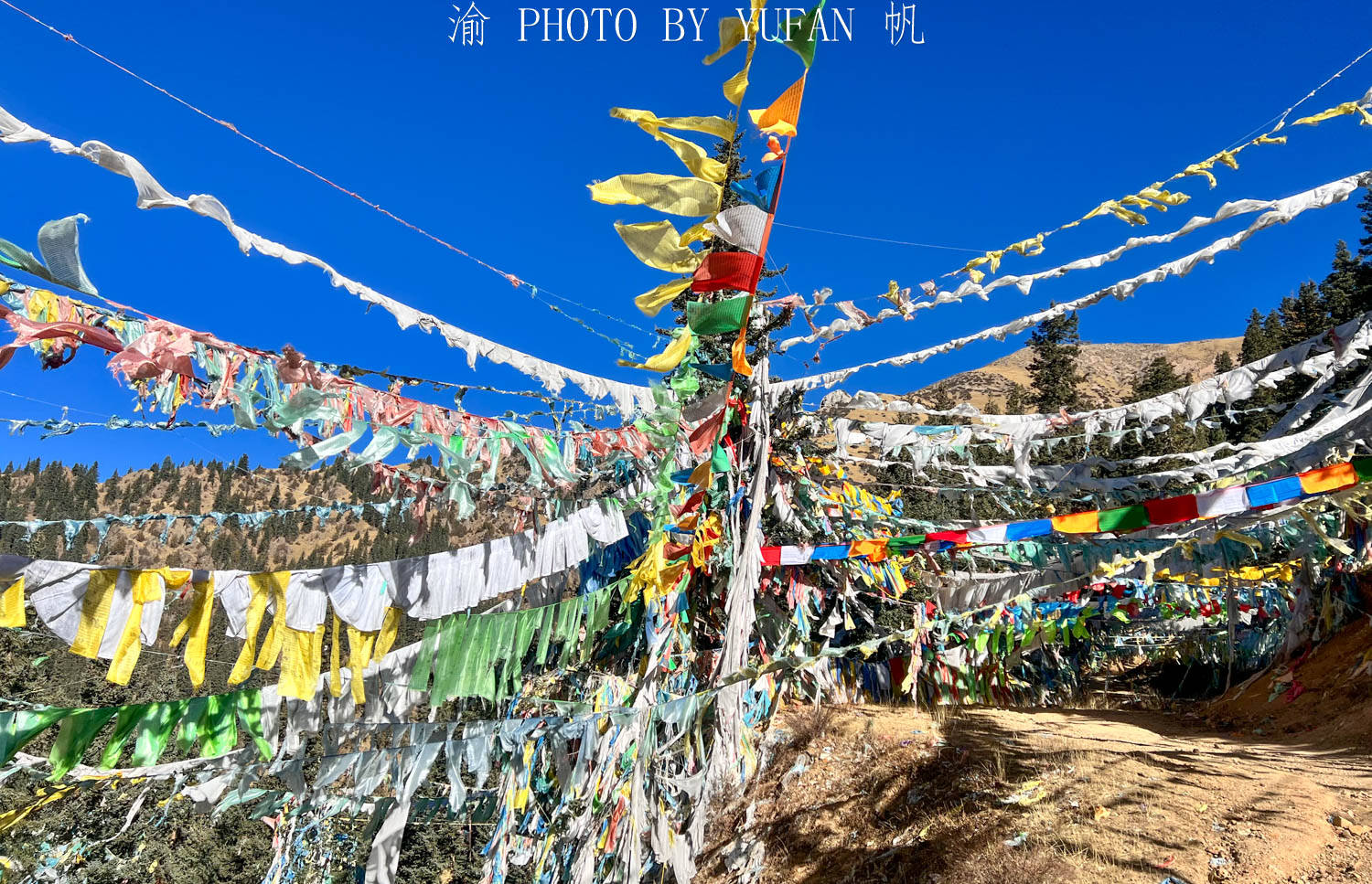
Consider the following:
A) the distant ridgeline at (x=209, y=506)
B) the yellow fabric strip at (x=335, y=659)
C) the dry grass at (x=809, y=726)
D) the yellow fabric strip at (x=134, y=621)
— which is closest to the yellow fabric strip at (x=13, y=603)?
the yellow fabric strip at (x=134, y=621)

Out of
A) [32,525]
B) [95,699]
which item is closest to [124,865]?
[95,699]

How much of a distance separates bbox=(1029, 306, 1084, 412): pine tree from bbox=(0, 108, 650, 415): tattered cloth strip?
29.4m

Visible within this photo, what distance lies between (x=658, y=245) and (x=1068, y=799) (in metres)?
5.62

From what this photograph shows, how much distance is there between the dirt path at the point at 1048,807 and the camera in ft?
14.4

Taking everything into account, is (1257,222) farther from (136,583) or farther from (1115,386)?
(1115,386)

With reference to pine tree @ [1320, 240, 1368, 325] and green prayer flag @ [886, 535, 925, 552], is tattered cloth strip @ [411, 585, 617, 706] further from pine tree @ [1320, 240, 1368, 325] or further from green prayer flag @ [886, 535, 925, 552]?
pine tree @ [1320, 240, 1368, 325]

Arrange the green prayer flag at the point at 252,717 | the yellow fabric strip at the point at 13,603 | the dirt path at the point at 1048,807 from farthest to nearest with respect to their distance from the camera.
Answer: the dirt path at the point at 1048,807 < the green prayer flag at the point at 252,717 < the yellow fabric strip at the point at 13,603

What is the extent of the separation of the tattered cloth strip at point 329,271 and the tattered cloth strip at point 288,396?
0.50m

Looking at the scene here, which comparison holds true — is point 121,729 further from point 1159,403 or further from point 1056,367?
point 1056,367

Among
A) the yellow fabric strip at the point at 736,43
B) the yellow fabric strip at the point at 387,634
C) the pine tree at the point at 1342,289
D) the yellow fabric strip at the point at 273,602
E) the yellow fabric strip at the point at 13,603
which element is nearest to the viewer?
the yellow fabric strip at the point at 736,43

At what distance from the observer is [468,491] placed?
4.11 meters

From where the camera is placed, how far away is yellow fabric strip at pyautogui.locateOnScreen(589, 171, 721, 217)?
2502mm

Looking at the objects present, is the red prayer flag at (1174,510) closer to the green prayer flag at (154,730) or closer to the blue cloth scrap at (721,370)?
the blue cloth scrap at (721,370)

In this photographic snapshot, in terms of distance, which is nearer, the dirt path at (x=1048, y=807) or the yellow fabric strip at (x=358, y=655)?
the yellow fabric strip at (x=358, y=655)
